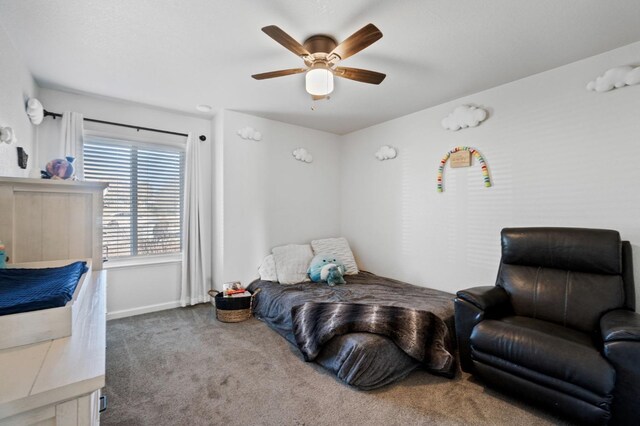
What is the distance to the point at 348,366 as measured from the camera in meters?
2.06

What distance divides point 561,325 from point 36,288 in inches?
117

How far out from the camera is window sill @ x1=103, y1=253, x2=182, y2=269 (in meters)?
3.24

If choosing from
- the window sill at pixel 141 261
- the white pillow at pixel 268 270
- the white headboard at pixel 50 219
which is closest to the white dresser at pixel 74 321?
the white headboard at pixel 50 219

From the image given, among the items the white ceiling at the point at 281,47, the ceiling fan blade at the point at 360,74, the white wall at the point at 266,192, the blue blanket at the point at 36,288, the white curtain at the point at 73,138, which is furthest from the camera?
the white wall at the point at 266,192

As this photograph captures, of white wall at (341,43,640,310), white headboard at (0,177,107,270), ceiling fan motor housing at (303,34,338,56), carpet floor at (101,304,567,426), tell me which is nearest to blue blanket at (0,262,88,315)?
white headboard at (0,177,107,270)

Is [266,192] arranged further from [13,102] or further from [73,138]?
[13,102]

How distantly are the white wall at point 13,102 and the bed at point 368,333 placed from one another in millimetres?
2374

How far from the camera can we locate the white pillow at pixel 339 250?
396 centimetres

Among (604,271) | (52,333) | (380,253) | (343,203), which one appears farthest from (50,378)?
(343,203)

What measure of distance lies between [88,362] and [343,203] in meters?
3.99

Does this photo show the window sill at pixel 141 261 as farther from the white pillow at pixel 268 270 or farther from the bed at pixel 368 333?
the bed at pixel 368 333

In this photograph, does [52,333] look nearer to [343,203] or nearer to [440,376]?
[440,376]

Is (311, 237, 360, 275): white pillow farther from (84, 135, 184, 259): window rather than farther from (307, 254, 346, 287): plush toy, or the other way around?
(84, 135, 184, 259): window

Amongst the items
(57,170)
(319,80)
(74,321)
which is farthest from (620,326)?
(57,170)
